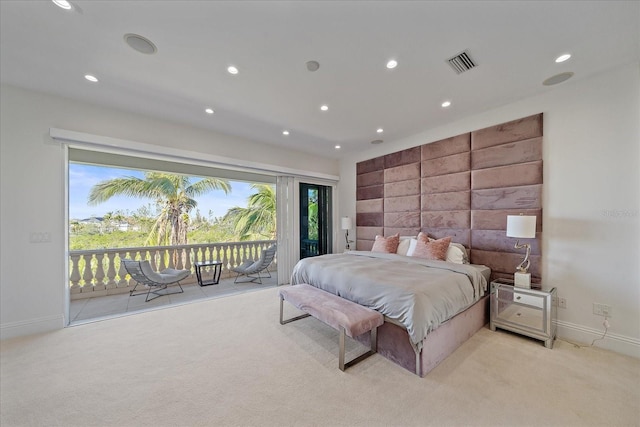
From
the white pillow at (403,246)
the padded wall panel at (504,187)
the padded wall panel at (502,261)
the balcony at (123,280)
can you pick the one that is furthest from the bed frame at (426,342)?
the balcony at (123,280)

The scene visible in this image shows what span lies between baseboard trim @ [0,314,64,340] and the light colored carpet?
165 mm

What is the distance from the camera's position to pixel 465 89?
2.75 m

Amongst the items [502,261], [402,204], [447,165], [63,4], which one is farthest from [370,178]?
[63,4]

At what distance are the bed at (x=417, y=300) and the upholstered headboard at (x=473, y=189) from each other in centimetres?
47

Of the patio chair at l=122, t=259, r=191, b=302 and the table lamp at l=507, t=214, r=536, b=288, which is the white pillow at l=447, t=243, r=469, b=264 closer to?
the table lamp at l=507, t=214, r=536, b=288

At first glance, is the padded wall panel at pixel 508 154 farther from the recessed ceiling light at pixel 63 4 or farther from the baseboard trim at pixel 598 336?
the recessed ceiling light at pixel 63 4

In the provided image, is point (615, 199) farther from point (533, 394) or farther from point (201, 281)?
point (201, 281)

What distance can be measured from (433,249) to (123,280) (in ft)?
18.2

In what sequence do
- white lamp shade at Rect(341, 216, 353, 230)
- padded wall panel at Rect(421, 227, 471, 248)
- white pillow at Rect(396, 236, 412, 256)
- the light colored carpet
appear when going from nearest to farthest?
the light colored carpet < padded wall panel at Rect(421, 227, 471, 248) < white pillow at Rect(396, 236, 412, 256) < white lamp shade at Rect(341, 216, 353, 230)

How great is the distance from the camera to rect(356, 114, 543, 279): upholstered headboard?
2922 millimetres

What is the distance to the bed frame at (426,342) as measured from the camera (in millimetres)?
2016

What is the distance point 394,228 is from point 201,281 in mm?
4134

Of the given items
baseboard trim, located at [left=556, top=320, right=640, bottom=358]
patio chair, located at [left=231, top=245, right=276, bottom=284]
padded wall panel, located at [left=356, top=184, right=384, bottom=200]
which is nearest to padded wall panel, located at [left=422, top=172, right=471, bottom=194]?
padded wall panel, located at [left=356, top=184, right=384, bottom=200]

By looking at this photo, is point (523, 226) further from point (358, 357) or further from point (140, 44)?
point (140, 44)
